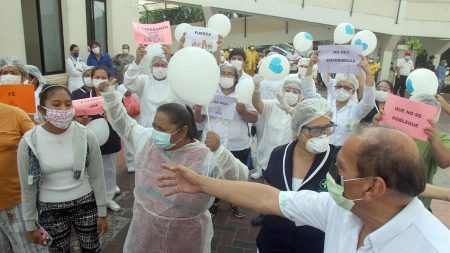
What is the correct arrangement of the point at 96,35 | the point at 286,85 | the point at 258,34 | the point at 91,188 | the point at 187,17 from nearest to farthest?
1. the point at 91,188
2. the point at 286,85
3. the point at 96,35
4. the point at 258,34
5. the point at 187,17

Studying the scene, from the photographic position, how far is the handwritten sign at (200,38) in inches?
162

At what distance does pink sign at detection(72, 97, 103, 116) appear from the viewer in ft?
10.0

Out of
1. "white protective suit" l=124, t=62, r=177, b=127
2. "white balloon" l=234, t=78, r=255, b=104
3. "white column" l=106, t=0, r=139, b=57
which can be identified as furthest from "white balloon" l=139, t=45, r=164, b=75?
"white column" l=106, t=0, r=139, b=57

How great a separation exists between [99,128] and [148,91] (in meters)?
1.04

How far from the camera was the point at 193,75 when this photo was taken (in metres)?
2.43

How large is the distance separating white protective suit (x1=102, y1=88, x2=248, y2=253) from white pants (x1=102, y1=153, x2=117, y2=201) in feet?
7.44

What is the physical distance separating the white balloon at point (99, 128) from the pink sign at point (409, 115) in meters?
2.78

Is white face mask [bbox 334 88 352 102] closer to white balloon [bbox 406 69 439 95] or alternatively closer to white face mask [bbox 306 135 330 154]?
white balloon [bbox 406 69 439 95]

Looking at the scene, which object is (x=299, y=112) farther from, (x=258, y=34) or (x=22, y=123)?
(x=258, y=34)

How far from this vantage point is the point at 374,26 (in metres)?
15.6

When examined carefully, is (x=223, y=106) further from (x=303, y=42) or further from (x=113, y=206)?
(x=303, y=42)

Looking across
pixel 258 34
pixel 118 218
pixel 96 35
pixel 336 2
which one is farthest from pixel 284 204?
pixel 258 34

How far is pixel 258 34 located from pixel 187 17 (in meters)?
18.7

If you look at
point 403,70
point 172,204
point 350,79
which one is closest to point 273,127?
point 350,79
